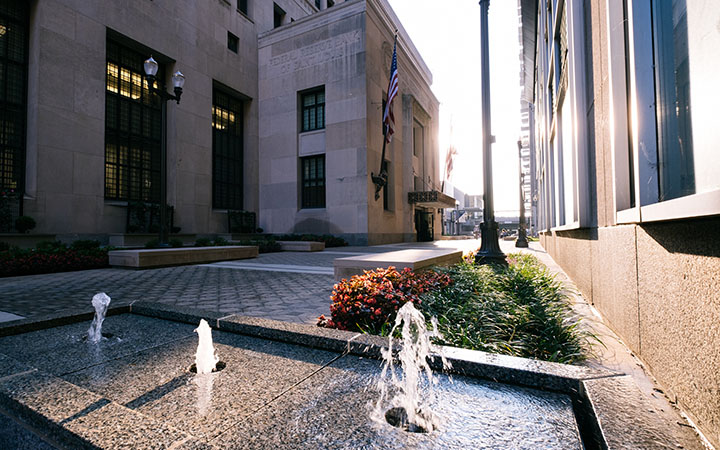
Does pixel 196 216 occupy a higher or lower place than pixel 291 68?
lower

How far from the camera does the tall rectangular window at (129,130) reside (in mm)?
17656

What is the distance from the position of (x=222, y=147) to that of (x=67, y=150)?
989cm

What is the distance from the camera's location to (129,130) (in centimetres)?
1858

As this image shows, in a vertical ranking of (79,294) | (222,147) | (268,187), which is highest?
(222,147)

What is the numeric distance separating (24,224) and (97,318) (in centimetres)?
1380

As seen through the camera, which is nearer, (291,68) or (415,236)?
(291,68)

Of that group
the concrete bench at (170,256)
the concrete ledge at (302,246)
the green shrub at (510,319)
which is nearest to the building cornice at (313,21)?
the concrete ledge at (302,246)

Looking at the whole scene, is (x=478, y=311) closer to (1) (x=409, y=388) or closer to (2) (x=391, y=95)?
(1) (x=409, y=388)

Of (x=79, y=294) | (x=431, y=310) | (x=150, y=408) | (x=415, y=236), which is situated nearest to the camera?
(x=150, y=408)

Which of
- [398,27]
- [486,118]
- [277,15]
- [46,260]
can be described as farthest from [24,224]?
[398,27]

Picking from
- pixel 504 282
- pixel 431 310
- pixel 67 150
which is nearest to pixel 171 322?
pixel 431 310

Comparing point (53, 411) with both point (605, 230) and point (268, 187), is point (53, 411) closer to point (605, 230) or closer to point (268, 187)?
point (605, 230)

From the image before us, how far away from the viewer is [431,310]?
4305mm

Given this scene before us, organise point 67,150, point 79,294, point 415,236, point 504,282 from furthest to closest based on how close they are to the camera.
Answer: point 415,236 → point 67,150 → point 79,294 → point 504,282
